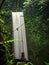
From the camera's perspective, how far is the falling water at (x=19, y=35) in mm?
10750

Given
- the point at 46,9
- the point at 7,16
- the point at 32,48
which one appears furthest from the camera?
the point at 7,16

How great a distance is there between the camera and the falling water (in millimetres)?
10750

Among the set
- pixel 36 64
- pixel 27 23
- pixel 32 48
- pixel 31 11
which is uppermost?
pixel 31 11

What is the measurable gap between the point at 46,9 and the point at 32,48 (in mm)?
3097

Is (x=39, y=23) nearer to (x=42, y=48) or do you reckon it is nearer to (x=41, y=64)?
(x=42, y=48)

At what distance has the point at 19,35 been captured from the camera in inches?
446

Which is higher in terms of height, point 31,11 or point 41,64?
point 31,11

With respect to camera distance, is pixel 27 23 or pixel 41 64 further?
pixel 27 23

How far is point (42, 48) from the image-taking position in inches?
409

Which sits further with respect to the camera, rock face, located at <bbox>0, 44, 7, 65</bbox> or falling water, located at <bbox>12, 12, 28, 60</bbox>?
falling water, located at <bbox>12, 12, 28, 60</bbox>

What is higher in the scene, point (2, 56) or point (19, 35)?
point (2, 56)

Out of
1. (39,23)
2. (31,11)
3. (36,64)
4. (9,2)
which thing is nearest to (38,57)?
(36,64)

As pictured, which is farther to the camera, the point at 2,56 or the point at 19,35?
the point at 19,35

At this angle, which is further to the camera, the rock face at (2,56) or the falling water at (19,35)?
the falling water at (19,35)
